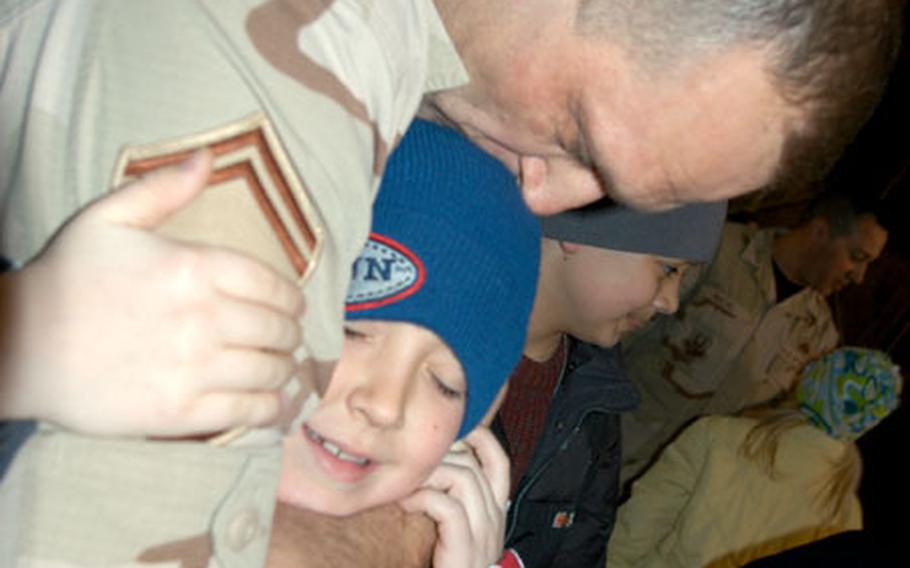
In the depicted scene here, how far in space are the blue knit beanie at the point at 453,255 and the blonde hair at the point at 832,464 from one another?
6.22 ft

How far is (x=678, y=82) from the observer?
1.05 meters

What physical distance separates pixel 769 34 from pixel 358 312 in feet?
2.15

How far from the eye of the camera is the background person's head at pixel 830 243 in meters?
4.32

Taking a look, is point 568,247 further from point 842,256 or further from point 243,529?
point 842,256

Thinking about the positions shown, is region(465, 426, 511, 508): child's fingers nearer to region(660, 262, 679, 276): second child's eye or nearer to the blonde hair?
region(660, 262, 679, 276): second child's eye

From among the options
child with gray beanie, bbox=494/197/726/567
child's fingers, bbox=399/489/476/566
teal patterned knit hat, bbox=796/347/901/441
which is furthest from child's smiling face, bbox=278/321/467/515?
teal patterned knit hat, bbox=796/347/901/441

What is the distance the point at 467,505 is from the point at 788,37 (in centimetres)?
96

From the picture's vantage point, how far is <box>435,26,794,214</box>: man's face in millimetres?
1044

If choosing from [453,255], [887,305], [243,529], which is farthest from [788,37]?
[887,305]

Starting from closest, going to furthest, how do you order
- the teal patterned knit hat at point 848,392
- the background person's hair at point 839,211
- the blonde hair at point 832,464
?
the blonde hair at point 832,464 < the teal patterned knit hat at point 848,392 < the background person's hair at point 839,211

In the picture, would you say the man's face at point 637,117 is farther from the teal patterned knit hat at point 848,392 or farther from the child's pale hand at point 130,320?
the teal patterned knit hat at point 848,392

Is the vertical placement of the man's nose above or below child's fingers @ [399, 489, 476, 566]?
above

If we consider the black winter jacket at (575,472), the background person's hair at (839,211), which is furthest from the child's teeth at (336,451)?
the background person's hair at (839,211)

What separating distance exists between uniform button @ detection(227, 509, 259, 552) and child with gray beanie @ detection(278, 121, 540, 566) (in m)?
0.37
